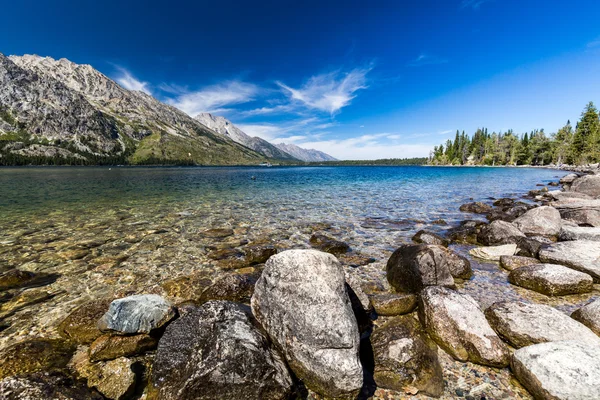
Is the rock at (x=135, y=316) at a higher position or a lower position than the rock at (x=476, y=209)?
higher

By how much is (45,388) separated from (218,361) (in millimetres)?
2667

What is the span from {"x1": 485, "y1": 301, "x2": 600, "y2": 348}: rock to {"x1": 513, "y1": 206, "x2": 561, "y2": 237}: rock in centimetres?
1082

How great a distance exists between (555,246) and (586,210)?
410 inches

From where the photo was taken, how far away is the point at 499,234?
13641mm

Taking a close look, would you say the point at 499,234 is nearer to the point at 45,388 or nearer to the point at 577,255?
the point at 577,255

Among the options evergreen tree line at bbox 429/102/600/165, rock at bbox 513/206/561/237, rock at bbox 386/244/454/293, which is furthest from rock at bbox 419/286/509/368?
evergreen tree line at bbox 429/102/600/165

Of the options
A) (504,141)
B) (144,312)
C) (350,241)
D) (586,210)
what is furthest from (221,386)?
(504,141)

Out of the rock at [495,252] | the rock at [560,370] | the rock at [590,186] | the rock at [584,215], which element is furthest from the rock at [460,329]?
the rock at [590,186]

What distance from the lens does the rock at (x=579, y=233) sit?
1211 cm

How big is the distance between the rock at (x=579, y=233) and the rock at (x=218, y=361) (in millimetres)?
15862

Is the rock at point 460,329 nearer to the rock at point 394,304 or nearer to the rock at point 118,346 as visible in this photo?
the rock at point 394,304

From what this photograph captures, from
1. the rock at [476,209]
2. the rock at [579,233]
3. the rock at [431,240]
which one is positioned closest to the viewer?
the rock at [579,233]

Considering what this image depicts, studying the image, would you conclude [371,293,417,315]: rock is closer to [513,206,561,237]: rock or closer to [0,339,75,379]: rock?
[0,339,75,379]: rock

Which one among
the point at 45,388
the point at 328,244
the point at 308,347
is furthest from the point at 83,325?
the point at 328,244
